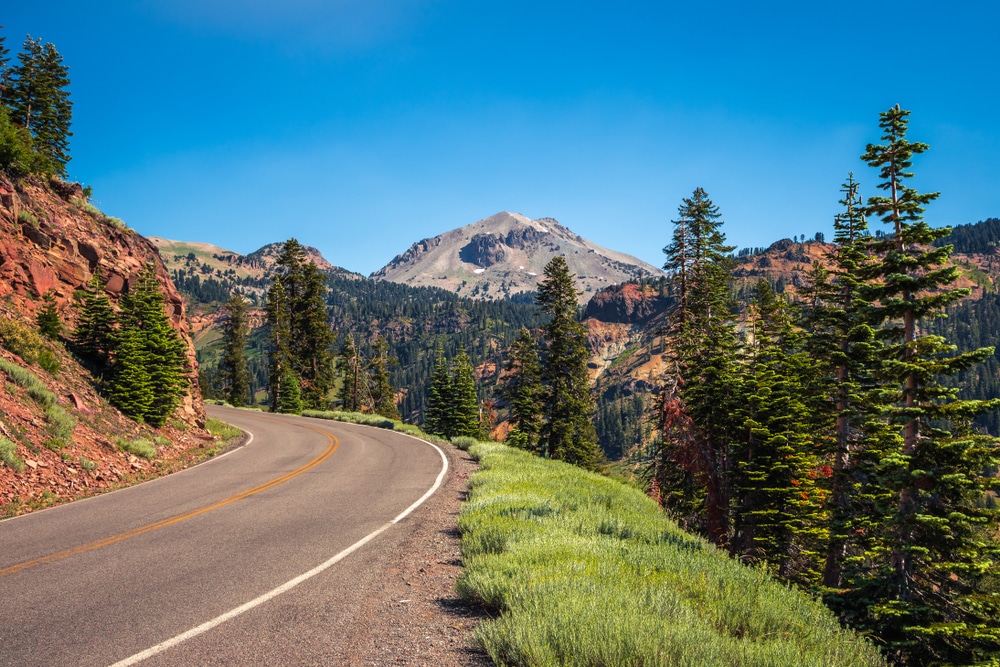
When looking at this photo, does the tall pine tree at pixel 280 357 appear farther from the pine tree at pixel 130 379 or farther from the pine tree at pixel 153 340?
the pine tree at pixel 130 379

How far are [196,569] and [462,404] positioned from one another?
41257 mm

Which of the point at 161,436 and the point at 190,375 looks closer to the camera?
the point at 161,436

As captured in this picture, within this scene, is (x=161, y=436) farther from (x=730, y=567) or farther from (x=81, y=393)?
(x=730, y=567)

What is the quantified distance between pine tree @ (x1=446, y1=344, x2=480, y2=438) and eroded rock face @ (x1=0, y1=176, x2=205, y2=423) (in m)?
25.3

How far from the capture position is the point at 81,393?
1664cm

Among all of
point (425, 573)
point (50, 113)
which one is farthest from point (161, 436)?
point (50, 113)

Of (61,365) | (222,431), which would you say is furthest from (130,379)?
(222,431)

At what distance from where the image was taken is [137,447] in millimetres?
15961

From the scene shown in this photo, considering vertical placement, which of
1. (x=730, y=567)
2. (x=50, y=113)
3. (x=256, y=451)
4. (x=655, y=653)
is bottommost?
(x=256, y=451)

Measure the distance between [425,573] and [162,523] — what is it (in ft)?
18.2

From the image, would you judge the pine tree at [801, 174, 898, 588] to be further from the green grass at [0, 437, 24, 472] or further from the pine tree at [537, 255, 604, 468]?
the green grass at [0, 437, 24, 472]

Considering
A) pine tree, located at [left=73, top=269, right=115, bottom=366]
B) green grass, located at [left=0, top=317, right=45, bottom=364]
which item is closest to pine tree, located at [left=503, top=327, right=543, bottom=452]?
pine tree, located at [left=73, top=269, right=115, bottom=366]

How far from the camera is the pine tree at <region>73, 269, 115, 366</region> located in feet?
62.4

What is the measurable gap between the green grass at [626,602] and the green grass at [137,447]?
40.6 ft
